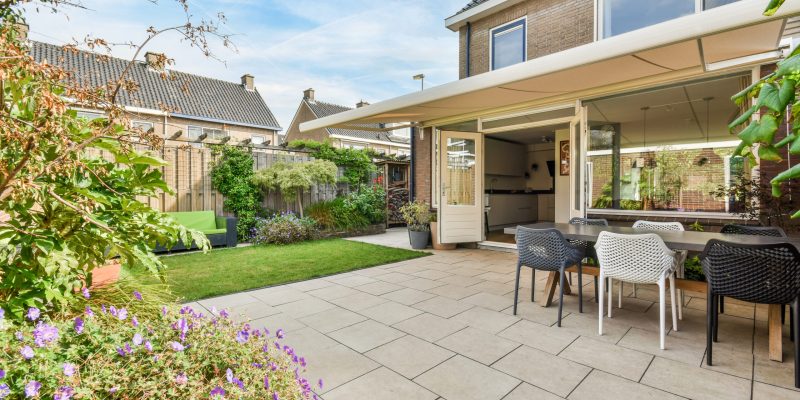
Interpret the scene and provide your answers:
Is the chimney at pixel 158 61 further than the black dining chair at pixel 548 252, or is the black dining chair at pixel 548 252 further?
the black dining chair at pixel 548 252

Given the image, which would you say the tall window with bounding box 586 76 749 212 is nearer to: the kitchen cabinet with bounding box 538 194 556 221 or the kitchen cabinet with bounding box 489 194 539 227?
the kitchen cabinet with bounding box 489 194 539 227

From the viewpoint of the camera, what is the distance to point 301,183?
28.1ft

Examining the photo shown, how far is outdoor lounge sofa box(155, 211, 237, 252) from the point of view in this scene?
7.35 m

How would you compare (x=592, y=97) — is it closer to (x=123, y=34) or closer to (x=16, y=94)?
(x=123, y=34)

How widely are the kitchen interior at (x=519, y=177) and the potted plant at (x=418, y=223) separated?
2684 millimetres

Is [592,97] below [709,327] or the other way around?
the other way around

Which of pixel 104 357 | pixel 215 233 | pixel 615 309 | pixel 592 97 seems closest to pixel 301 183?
pixel 215 233

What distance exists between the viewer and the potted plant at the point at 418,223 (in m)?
7.48

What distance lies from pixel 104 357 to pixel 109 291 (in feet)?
4.69

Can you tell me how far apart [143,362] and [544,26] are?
7.99 metres

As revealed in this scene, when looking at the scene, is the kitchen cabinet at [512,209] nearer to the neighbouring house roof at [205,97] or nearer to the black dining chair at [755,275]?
the black dining chair at [755,275]

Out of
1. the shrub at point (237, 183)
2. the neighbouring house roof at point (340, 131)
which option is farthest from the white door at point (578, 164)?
the neighbouring house roof at point (340, 131)

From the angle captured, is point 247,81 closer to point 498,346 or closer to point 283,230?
point 283,230

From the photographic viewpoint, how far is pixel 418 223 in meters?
7.77
